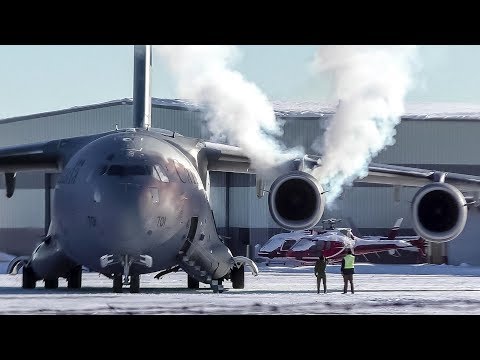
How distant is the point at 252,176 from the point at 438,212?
2804 cm

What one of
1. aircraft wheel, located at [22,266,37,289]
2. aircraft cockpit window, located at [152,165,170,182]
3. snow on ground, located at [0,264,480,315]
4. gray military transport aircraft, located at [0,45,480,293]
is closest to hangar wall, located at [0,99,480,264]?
snow on ground, located at [0,264,480,315]

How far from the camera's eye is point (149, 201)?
74.9 feet

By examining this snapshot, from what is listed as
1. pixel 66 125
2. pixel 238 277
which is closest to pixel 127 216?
pixel 238 277

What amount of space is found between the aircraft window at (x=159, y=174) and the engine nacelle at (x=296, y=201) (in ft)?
9.79

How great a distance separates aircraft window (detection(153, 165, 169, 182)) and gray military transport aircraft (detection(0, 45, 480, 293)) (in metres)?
0.02

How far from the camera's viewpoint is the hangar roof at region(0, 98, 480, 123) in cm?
5338

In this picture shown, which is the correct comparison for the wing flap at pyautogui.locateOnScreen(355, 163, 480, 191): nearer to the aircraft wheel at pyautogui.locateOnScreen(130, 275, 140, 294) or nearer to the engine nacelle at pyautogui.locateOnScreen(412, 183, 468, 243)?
the engine nacelle at pyautogui.locateOnScreen(412, 183, 468, 243)

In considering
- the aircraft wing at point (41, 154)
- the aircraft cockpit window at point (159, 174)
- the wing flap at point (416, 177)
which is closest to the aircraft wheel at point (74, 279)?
the aircraft wing at point (41, 154)

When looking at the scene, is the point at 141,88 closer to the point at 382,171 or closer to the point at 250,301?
the point at 382,171

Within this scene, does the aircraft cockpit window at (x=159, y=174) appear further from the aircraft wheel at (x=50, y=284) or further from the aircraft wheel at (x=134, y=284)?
the aircraft wheel at (x=50, y=284)
